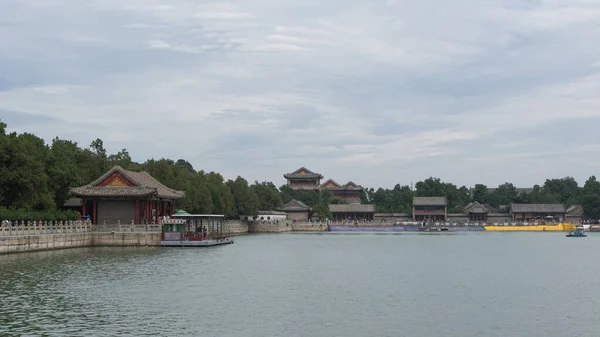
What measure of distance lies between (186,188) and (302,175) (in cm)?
8565

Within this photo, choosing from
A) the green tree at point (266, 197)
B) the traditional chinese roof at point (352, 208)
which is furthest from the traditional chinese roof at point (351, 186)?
the green tree at point (266, 197)

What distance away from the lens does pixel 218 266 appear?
4319cm

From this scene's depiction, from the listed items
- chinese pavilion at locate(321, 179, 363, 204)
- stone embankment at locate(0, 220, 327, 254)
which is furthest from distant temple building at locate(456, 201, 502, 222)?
stone embankment at locate(0, 220, 327, 254)

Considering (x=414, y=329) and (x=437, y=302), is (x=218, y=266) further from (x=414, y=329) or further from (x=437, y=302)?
(x=414, y=329)

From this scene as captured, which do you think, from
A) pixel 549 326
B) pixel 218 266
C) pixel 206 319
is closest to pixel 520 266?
pixel 218 266

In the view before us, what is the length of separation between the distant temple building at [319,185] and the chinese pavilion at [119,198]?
9648 cm

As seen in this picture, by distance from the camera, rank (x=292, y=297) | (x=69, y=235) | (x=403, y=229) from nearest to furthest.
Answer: (x=292, y=297) → (x=69, y=235) → (x=403, y=229)

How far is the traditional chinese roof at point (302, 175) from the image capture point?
169m

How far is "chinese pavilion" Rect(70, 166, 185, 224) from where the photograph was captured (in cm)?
6512

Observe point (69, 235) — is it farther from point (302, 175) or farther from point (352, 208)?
point (302, 175)

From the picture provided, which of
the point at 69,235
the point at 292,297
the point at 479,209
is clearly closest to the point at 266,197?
the point at 479,209

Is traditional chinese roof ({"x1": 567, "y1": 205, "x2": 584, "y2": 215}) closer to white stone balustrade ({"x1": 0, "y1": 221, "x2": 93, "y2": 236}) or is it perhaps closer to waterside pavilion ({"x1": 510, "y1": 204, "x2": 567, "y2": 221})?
waterside pavilion ({"x1": 510, "y1": 204, "x2": 567, "y2": 221})

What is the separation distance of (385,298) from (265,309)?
552cm

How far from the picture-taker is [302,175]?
557ft
